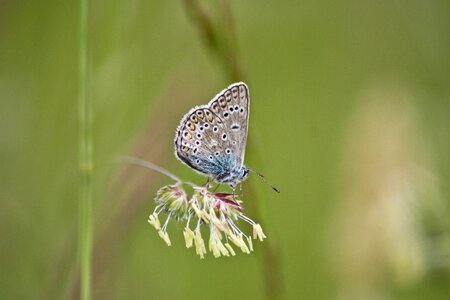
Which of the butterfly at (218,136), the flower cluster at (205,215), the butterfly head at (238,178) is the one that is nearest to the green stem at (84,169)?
the flower cluster at (205,215)

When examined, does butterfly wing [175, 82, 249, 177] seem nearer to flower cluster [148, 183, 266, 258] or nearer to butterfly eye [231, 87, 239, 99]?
butterfly eye [231, 87, 239, 99]

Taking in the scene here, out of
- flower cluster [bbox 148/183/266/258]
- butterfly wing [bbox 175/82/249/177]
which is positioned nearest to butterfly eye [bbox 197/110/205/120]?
butterfly wing [bbox 175/82/249/177]

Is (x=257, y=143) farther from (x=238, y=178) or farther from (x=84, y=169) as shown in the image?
(x=84, y=169)

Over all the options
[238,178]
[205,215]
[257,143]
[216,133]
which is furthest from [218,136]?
[257,143]

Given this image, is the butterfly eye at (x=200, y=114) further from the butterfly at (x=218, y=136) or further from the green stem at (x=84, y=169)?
the green stem at (x=84, y=169)

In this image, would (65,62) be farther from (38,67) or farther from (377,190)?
(377,190)
